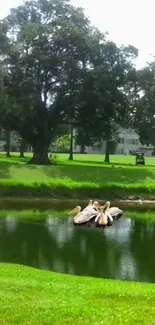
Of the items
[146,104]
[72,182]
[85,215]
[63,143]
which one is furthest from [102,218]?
[63,143]

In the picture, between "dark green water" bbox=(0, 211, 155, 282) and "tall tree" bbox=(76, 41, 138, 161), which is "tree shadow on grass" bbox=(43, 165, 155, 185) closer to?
"tall tree" bbox=(76, 41, 138, 161)

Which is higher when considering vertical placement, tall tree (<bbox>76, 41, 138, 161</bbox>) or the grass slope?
tall tree (<bbox>76, 41, 138, 161</bbox>)

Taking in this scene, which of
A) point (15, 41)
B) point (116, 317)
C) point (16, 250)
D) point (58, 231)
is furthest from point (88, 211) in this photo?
point (15, 41)

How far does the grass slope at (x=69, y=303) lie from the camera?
7066 mm

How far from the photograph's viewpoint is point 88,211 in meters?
26.7

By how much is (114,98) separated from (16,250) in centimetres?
3590

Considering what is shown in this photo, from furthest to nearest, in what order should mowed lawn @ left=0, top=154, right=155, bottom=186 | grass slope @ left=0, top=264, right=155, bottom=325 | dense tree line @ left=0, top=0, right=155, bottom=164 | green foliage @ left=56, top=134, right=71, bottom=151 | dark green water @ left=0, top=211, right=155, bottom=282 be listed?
1. green foliage @ left=56, top=134, right=71, bottom=151
2. dense tree line @ left=0, top=0, right=155, bottom=164
3. mowed lawn @ left=0, top=154, right=155, bottom=186
4. dark green water @ left=0, top=211, right=155, bottom=282
5. grass slope @ left=0, top=264, right=155, bottom=325

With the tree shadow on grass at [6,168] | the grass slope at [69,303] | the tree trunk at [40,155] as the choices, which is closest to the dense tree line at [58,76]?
the tree trunk at [40,155]

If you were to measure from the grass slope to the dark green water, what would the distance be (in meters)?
4.72

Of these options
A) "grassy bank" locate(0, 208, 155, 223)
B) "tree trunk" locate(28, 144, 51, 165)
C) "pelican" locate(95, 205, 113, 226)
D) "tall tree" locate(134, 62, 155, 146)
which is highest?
"tall tree" locate(134, 62, 155, 146)

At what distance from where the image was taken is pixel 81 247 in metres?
18.6

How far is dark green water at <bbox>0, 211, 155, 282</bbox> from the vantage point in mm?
15383

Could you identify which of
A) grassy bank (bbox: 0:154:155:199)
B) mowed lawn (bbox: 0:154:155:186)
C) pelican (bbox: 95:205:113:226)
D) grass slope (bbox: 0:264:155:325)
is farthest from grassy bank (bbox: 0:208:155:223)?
grass slope (bbox: 0:264:155:325)

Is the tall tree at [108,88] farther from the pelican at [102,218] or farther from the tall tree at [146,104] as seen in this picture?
the pelican at [102,218]
